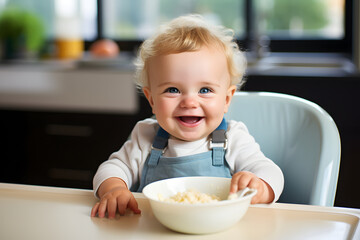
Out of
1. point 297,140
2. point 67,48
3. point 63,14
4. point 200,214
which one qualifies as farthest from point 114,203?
point 63,14

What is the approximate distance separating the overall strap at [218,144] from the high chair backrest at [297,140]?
18 centimetres

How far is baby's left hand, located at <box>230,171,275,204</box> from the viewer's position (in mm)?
888

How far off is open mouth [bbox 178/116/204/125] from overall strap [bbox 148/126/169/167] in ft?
0.32

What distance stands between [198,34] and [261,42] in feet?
6.66

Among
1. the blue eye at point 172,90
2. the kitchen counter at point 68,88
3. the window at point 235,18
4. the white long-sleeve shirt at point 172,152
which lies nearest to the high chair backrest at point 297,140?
the white long-sleeve shirt at point 172,152

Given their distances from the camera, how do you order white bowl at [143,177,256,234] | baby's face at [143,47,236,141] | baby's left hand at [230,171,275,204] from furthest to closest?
baby's face at [143,47,236,141]
baby's left hand at [230,171,275,204]
white bowl at [143,177,256,234]

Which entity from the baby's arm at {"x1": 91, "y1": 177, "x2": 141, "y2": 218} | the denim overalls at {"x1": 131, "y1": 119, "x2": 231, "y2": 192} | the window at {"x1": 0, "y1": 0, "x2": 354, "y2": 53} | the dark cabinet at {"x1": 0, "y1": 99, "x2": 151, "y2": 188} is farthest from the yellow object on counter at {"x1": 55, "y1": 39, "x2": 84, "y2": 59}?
the baby's arm at {"x1": 91, "y1": 177, "x2": 141, "y2": 218}

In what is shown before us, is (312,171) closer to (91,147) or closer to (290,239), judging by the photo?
(290,239)

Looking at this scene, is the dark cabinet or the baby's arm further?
the dark cabinet

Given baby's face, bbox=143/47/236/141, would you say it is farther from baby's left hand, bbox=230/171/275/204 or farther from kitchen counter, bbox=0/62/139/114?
kitchen counter, bbox=0/62/139/114

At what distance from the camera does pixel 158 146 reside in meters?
1.20

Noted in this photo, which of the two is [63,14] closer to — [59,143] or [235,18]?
[59,143]

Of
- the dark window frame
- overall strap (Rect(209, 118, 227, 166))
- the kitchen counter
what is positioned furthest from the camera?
the dark window frame

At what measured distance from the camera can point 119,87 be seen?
112 inches
